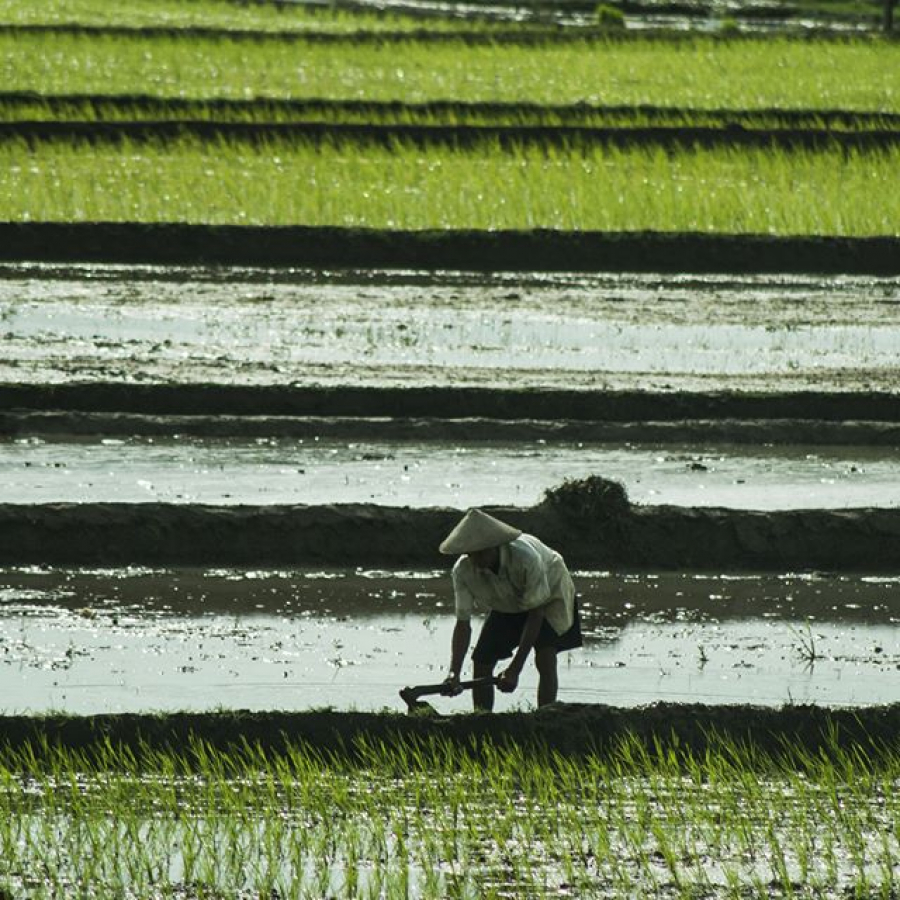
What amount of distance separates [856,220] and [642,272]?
1.67m

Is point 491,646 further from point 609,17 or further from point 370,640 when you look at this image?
point 609,17

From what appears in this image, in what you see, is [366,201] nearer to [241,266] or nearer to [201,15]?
[241,266]

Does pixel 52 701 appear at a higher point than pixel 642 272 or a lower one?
lower

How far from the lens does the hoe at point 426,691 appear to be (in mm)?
5453

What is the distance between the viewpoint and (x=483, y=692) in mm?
5895

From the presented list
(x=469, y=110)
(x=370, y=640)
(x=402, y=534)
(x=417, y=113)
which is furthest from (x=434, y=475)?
(x=469, y=110)

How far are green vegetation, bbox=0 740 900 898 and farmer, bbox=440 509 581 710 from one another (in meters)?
0.35

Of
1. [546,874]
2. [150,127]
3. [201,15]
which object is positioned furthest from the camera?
[201,15]

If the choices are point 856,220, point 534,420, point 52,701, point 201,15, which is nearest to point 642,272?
point 856,220

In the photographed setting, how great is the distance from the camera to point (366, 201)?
14242 millimetres

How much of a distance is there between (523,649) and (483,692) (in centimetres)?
32

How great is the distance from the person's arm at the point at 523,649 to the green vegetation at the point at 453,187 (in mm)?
8225

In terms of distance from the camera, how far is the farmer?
542cm

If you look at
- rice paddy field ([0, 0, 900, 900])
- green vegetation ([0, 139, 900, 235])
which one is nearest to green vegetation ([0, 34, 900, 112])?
rice paddy field ([0, 0, 900, 900])
